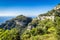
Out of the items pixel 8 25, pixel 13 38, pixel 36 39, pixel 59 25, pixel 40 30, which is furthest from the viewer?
pixel 8 25

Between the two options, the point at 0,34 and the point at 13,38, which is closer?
the point at 13,38

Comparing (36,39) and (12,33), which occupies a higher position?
(12,33)

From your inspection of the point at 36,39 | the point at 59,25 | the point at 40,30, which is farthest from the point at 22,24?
the point at 59,25

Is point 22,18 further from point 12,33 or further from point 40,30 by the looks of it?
point 12,33

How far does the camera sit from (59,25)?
26047mm

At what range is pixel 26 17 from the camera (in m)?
136

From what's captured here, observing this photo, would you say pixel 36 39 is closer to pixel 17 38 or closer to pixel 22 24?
pixel 17 38

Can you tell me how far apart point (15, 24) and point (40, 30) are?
3728 inches

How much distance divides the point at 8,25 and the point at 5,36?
11211 centimetres

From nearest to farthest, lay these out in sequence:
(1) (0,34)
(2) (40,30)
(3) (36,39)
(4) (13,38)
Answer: (4) (13,38)
(1) (0,34)
(3) (36,39)
(2) (40,30)

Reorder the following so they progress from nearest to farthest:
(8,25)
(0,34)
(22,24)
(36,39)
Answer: (0,34) < (36,39) < (22,24) < (8,25)

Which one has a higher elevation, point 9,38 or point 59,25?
point 59,25

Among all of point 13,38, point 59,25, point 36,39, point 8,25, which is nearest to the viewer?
point 59,25

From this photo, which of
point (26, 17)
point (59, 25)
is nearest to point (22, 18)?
point (26, 17)
